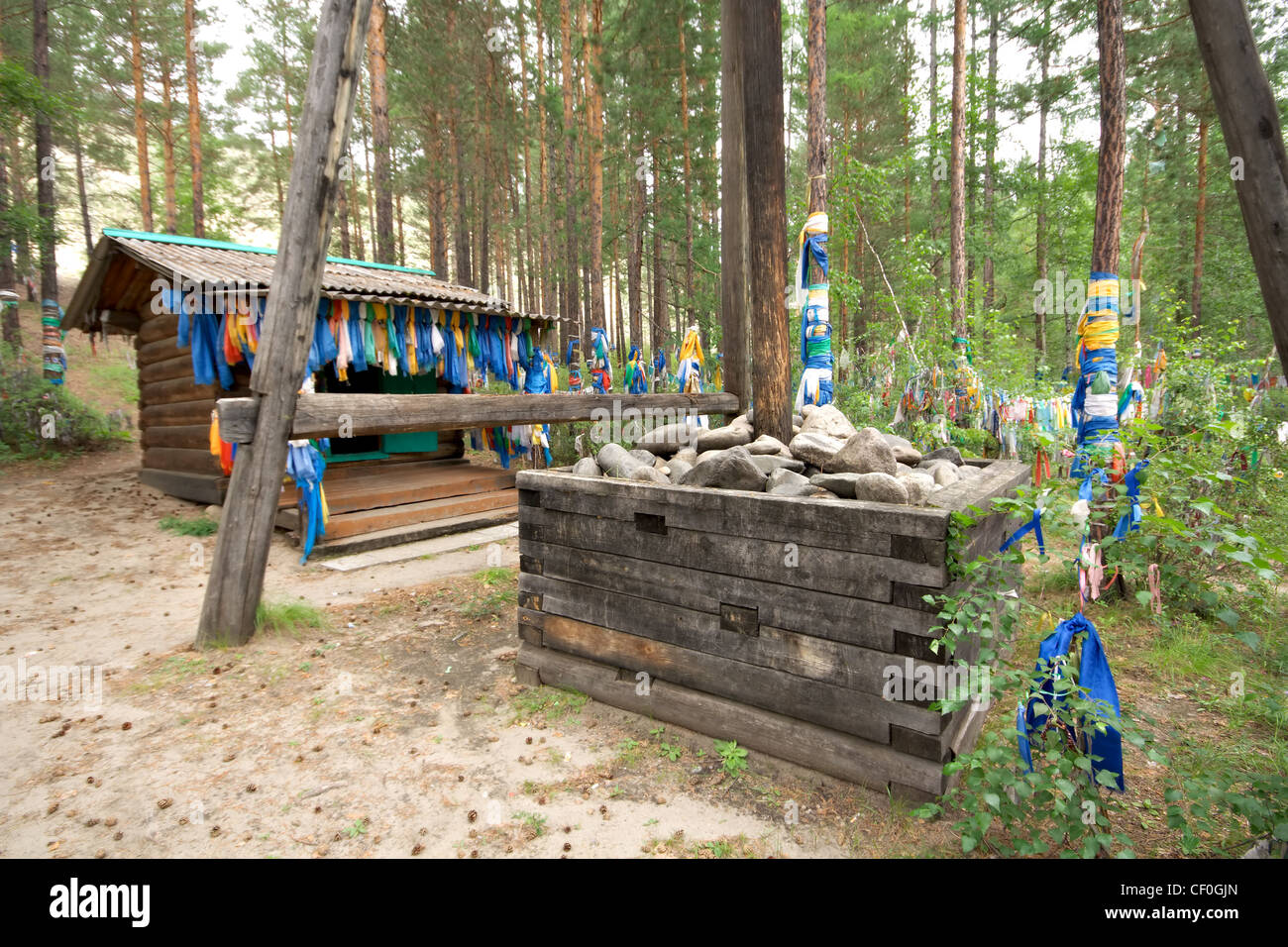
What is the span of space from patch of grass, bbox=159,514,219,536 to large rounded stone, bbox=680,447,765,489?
706cm

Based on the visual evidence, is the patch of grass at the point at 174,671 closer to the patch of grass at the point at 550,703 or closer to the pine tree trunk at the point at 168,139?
the patch of grass at the point at 550,703

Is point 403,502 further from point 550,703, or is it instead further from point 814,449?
point 814,449

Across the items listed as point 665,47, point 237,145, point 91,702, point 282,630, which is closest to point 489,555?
point 282,630

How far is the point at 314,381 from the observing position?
8109 millimetres

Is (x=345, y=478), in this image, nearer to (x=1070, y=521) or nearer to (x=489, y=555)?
(x=489, y=555)

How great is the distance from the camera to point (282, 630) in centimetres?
435

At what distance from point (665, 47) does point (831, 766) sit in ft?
60.4

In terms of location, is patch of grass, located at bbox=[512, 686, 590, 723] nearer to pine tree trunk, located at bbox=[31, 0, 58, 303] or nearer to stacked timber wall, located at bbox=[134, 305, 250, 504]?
stacked timber wall, located at bbox=[134, 305, 250, 504]

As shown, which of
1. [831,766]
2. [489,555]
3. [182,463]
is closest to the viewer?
[831,766]

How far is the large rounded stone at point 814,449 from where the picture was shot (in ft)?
10.8

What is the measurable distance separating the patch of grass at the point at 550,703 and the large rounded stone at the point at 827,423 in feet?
7.45

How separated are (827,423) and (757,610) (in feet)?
6.67

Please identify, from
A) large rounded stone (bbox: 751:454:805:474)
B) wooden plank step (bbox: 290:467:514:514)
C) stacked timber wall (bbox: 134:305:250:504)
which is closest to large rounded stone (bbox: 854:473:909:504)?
large rounded stone (bbox: 751:454:805:474)
